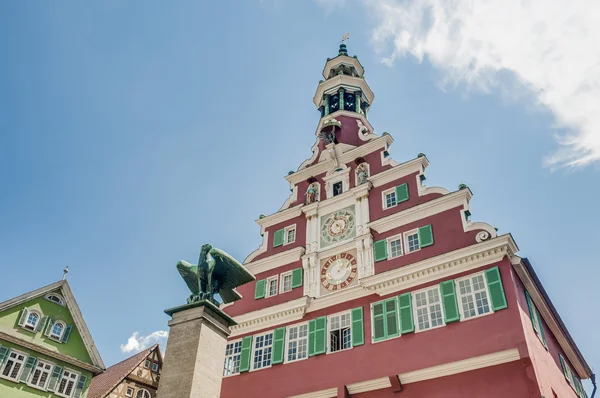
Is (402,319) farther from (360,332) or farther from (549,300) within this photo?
(549,300)

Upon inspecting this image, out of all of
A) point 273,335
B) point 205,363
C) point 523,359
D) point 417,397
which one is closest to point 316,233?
point 273,335

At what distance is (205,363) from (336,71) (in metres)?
24.4

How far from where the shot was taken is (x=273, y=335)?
21.8m

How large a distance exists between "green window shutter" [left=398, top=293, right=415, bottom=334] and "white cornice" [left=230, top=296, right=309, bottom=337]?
13.3ft

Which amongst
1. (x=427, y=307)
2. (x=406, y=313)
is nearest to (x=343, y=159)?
(x=406, y=313)

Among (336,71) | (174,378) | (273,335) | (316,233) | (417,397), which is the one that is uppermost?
(336,71)

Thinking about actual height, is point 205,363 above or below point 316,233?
below

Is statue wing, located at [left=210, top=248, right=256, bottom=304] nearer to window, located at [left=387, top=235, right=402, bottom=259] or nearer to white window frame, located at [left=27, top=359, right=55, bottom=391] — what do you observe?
window, located at [left=387, top=235, right=402, bottom=259]

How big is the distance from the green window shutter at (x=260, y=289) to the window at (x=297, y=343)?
249 cm

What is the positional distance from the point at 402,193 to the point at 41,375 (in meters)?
18.0

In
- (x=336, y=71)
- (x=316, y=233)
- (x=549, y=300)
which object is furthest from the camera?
(x=336, y=71)

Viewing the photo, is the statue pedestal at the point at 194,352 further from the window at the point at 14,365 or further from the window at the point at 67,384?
the window at the point at 67,384

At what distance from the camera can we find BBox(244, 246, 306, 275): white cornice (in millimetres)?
23516

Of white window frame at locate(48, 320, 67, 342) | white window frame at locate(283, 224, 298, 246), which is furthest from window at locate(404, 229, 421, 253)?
white window frame at locate(48, 320, 67, 342)
